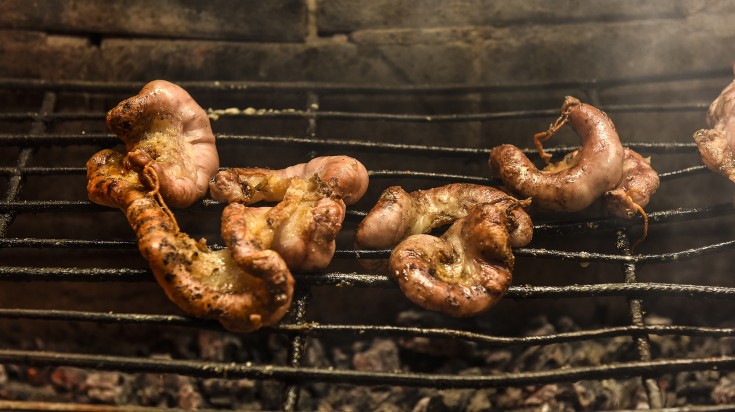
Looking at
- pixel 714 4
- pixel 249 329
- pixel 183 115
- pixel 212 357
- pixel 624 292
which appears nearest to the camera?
pixel 249 329

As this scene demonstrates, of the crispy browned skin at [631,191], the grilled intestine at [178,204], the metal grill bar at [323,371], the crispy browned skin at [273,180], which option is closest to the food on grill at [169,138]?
the grilled intestine at [178,204]

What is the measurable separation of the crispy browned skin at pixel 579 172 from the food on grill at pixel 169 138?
151cm

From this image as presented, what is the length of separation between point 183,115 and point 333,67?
1.11 meters

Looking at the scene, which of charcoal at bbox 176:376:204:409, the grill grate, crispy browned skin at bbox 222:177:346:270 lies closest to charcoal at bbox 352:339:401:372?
charcoal at bbox 176:376:204:409

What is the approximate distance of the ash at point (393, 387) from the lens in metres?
3.44

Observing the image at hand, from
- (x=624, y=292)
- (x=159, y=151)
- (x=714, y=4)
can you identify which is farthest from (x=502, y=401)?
(x=714, y=4)

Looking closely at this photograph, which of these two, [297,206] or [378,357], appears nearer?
[297,206]

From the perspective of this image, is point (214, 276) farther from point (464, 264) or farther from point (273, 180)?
point (464, 264)

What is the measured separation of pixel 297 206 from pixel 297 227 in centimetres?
12

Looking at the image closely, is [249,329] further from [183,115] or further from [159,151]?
[183,115]

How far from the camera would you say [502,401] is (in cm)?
346

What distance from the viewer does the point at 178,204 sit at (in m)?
2.60

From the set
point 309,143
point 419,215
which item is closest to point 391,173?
point 419,215

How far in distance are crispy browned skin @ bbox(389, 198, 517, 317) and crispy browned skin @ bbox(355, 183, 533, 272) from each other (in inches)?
3.4
